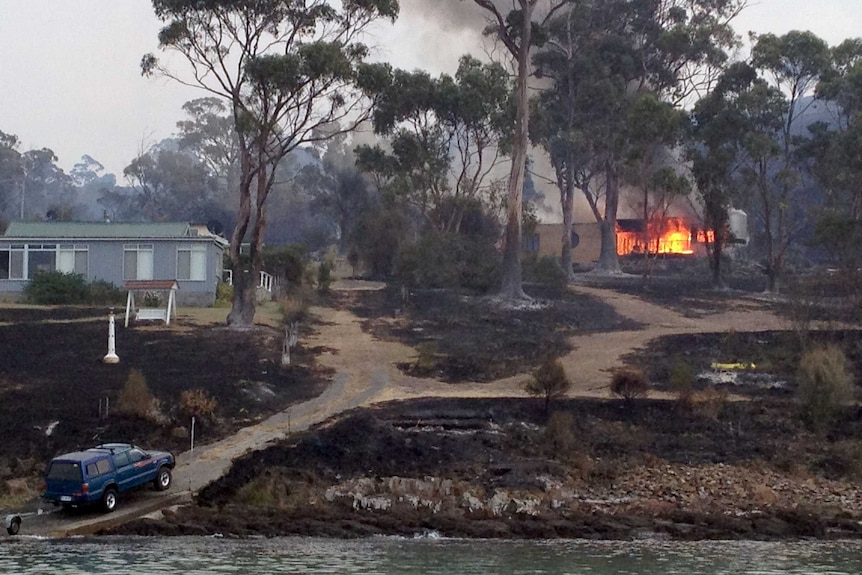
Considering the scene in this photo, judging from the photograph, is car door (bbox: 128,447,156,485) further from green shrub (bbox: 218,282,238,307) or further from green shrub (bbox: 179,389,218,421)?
green shrub (bbox: 218,282,238,307)

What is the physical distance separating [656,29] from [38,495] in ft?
188

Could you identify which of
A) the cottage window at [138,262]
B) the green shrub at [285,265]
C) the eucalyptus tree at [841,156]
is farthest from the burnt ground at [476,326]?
the cottage window at [138,262]

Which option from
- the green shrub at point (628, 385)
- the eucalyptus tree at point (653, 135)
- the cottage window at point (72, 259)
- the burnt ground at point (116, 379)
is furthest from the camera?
the eucalyptus tree at point (653, 135)

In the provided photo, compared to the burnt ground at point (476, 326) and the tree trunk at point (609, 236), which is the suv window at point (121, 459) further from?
the tree trunk at point (609, 236)

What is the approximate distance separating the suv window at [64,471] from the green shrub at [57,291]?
26.8 metres

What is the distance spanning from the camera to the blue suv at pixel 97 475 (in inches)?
848

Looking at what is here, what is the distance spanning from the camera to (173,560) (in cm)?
1778

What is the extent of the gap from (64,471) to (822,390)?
20.1 m

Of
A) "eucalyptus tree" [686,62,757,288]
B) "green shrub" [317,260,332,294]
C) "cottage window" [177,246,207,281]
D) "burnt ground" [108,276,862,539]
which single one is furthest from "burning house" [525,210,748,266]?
"burnt ground" [108,276,862,539]

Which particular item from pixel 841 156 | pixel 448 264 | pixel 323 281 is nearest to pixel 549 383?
pixel 448 264

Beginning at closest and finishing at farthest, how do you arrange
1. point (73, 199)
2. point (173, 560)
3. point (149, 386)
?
point (173, 560) → point (149, 386) → point (73, 199)

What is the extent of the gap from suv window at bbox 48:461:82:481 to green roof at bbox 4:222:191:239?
92.0 ft

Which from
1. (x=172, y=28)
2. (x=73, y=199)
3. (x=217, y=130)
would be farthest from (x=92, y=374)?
(x=73, y=199)

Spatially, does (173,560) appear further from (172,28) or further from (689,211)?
(689,211)
